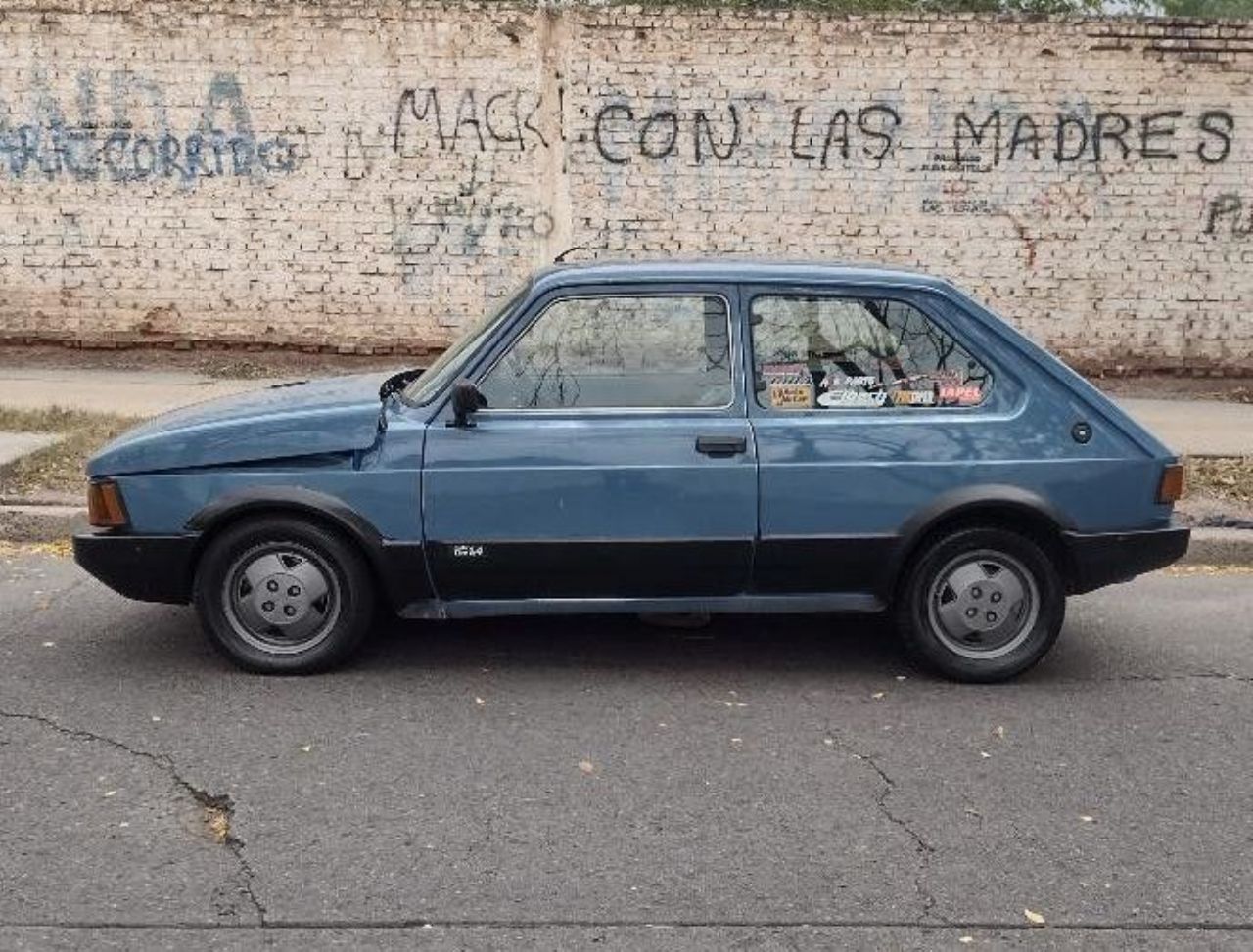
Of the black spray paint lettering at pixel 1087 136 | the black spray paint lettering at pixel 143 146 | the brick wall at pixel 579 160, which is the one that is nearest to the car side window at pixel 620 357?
the brick wall at pixel 579 160

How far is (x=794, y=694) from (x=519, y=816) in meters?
1.44

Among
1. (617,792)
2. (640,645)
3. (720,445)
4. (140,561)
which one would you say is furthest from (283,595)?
(720,445)

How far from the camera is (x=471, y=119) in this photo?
11688 millimetres

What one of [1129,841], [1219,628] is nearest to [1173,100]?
[1219,628]

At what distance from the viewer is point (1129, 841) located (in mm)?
4027

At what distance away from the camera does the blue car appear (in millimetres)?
5051

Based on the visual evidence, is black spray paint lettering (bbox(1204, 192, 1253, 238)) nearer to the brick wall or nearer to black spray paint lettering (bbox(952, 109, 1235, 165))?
the brick wall

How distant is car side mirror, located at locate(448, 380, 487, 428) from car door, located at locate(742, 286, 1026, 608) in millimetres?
1010

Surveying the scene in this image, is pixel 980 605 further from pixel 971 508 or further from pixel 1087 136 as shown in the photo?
pixel 1087 136

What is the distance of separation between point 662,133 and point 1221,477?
216 inches

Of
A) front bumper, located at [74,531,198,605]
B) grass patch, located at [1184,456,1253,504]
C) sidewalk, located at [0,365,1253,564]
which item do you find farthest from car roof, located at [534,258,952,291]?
grass patch, located at [1184,456,1253,504]

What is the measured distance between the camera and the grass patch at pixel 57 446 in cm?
783

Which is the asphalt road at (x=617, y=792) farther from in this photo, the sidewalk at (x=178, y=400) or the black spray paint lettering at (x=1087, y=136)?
the black spray paint lettering at (x=1087, y=136)

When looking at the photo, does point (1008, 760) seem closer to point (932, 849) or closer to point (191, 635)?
point (932, 849)
